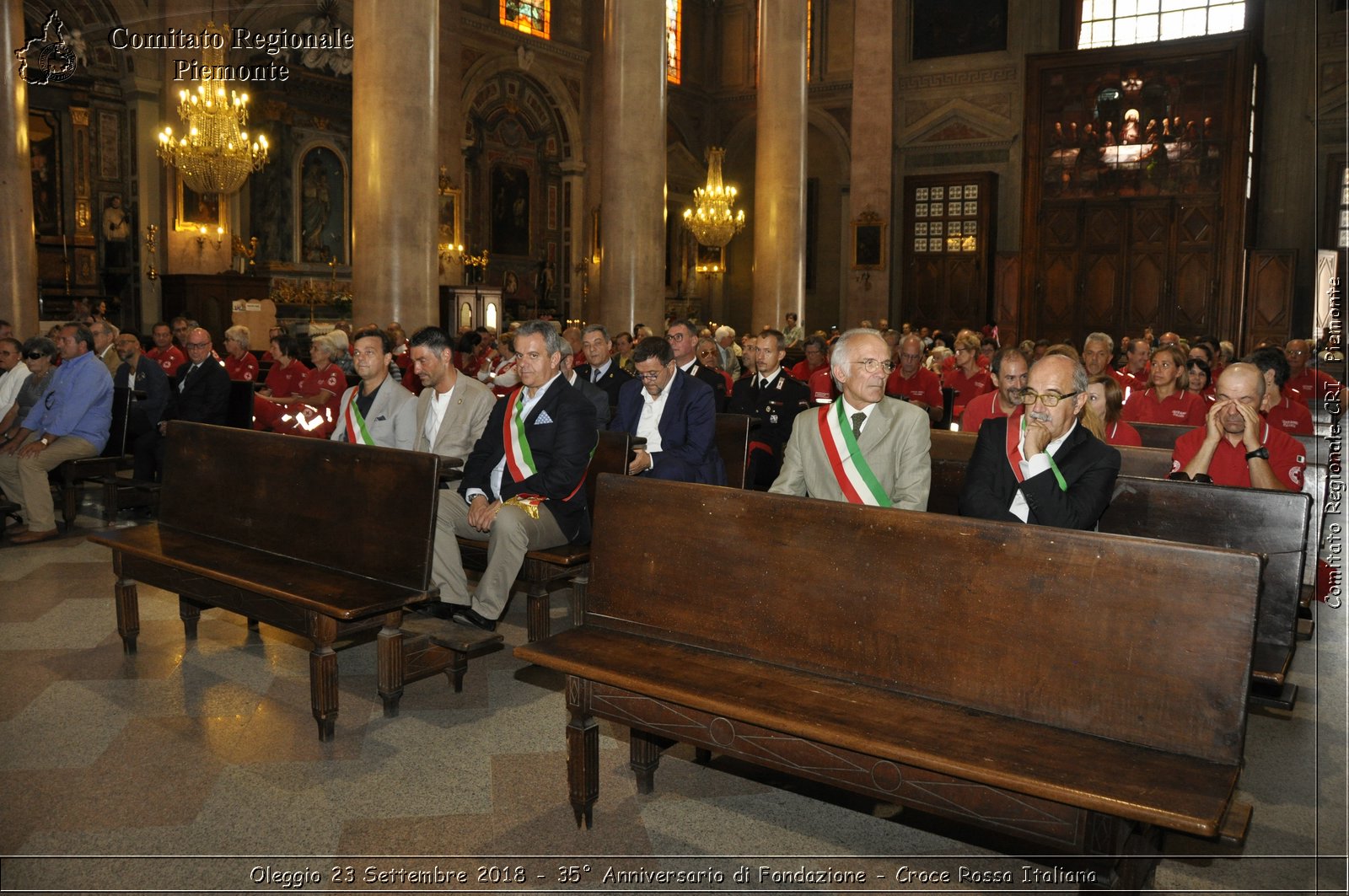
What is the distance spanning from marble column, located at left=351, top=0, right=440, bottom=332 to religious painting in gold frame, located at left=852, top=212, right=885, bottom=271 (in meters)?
12.8

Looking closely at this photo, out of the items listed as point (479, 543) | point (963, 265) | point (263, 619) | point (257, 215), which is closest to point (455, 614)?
point (479, 543)

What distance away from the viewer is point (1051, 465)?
146 inches

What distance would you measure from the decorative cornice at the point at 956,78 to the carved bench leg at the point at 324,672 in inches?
892

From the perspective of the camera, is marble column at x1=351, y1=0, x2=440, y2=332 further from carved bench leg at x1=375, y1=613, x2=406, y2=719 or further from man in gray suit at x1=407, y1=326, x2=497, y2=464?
carved bench leg at x1=375, y1=613, x2=406, y2=719

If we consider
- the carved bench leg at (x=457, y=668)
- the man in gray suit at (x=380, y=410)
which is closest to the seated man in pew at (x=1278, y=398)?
the carved bench leg at (x=457, y=668)

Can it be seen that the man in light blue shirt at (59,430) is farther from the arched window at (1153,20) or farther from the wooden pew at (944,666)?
the arched window at (1153,20)

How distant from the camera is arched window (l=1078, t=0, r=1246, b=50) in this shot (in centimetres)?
2158

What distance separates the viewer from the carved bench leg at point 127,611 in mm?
5145

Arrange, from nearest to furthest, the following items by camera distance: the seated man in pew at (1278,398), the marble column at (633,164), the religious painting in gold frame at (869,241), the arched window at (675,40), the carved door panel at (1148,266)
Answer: the seated man in pew at (1278,398)
the marble column at (633,164)
the carved door panel at (1148,266)
the religious painting in gold frame at (869,241)
the arched window at (675,40)

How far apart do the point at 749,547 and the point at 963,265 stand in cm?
2101

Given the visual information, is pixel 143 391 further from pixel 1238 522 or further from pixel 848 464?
pixel 1238 522

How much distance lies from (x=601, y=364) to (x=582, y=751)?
5.48 metres

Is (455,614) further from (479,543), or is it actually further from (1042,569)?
(1042,569)

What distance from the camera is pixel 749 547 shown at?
133 inches
